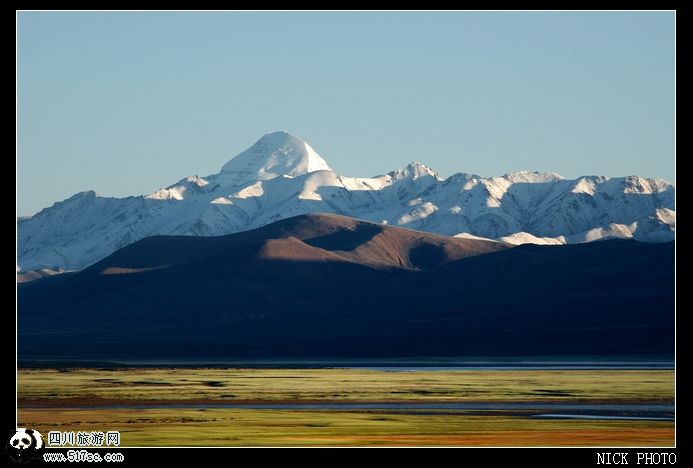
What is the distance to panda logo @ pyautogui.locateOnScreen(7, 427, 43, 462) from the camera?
150 ft

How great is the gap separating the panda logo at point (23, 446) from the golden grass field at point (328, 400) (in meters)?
15.0

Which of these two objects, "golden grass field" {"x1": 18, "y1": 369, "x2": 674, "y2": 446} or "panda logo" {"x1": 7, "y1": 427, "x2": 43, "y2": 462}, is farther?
"golden grass field" {"x1": 18, "y1": 369, "x2": 674, "y2": 446}

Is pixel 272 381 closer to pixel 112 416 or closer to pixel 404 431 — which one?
pixel 112 416

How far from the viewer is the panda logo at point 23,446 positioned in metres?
45.8

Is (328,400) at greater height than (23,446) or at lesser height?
greater

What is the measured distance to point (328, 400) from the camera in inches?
3526

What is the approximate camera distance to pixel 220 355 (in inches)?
7096

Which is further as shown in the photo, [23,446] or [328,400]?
[328,400]

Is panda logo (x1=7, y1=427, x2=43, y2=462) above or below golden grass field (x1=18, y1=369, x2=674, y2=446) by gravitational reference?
below

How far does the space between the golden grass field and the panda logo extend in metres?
Answer: 15.0

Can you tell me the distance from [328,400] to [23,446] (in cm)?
4446
